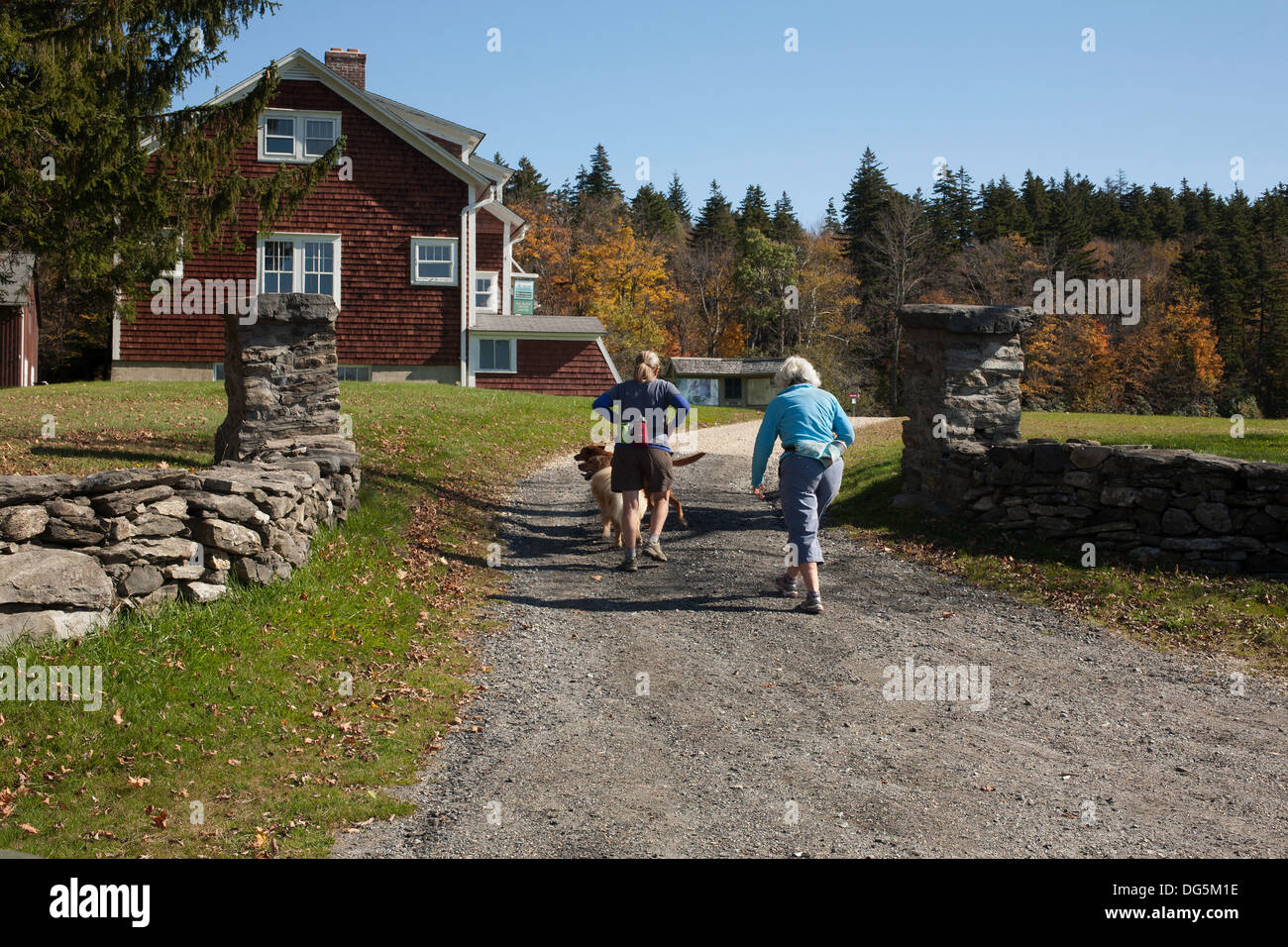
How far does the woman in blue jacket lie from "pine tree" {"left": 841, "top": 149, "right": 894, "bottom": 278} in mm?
67802

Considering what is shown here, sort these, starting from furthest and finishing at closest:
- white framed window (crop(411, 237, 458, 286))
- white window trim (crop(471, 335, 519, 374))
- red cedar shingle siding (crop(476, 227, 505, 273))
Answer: red cedar shingle siding (crop(476, 227, 505, 273)) < white window trim (crop(471, 335, 519, 374)) < white framed window (crop(411, 237, 458, 286))

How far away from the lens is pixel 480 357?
33.5 meters

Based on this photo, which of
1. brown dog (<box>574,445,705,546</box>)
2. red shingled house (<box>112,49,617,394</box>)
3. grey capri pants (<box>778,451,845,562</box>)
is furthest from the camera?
red shingled house (<box>112,49,617,394</box>)

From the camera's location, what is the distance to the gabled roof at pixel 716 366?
200ft

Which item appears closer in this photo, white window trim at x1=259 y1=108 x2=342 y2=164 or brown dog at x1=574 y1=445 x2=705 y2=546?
brown dog at x1=574 y1=445 x2=705 y2=546

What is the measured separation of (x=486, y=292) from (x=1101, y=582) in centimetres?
3109

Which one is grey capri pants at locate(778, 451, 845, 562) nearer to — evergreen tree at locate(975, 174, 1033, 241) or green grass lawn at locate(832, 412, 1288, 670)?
green grass lawn at locate(832, 412, 1288, 670)

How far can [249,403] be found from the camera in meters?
11.8

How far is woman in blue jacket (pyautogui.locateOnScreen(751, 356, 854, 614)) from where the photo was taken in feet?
28.5

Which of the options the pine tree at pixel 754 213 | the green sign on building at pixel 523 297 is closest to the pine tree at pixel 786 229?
the pine tree at pixel 754 213

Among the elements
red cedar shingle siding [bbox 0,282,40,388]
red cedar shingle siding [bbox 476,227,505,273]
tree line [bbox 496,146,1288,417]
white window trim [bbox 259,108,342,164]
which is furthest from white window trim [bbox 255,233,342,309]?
tree line [bbox 496,146,1288,417]

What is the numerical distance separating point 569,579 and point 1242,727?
5.96 meters

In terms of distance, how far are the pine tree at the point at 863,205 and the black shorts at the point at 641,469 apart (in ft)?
220

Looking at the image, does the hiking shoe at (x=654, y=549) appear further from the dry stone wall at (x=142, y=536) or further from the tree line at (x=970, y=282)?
the tree line at (x=970, y=282)
